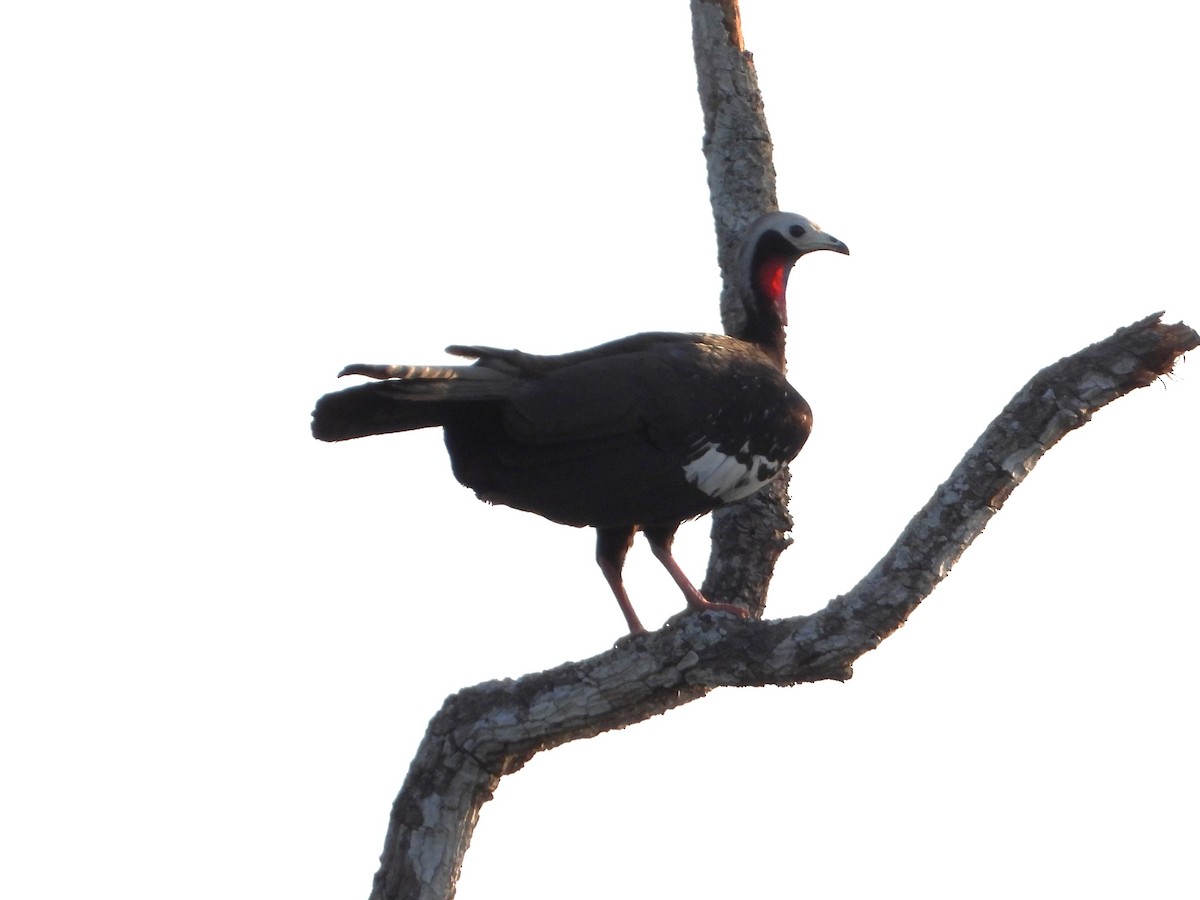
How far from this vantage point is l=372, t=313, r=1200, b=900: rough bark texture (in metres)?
6.07

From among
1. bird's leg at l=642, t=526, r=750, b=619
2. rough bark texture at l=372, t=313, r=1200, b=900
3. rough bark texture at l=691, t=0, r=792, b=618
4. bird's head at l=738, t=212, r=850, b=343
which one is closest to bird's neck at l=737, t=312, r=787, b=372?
bird's head at l=738, t=212, r=850, b=343

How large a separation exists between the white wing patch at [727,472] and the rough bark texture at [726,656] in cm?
82

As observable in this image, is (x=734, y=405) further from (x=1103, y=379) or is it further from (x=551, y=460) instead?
(x=1103, y=379)

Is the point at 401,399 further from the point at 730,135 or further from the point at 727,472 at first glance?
the point at 730,135

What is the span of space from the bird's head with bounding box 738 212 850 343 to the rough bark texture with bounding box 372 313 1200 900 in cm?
225

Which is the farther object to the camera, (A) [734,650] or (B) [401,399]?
(B) [401,399]

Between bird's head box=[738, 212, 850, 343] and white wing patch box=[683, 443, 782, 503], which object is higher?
bird's head box=[738, 212, 850, 343]

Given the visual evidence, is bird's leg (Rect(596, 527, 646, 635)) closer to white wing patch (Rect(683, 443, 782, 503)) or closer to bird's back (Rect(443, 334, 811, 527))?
bird's back (Rect(443, 334, 811, 527))

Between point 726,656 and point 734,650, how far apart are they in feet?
0.15

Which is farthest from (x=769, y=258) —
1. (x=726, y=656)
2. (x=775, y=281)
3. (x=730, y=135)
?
(x=726, y=656)

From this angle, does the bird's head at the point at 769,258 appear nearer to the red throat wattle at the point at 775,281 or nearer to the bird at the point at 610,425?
the red throat wattle at the point at 775,281

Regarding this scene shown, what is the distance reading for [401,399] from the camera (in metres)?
6.75

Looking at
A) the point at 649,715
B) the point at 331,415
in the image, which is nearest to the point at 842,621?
the point at 649,715

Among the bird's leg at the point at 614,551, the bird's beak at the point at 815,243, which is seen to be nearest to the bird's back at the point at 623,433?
the bird's leg at the point at 614,551
